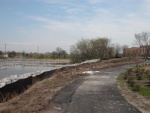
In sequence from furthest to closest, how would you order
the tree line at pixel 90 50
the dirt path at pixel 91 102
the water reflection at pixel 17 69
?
the tree line at pixel 90 50 → the water reflection at pixel 17 69 → the dirt path at pixel 91 102

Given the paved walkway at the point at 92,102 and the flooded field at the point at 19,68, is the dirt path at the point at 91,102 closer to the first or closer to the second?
the paved walkway at the point at 92,102

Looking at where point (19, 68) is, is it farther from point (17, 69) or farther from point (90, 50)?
point (90, 50)

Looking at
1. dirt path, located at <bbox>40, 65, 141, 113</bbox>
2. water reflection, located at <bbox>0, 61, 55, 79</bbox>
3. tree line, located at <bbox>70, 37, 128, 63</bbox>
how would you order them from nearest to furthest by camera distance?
dirt path, located at <bbox>40, 65, 141, 113</bbox>
water reflection, located at <bbox>0, 61, 55, 79</bbox>
tree line, located at <bbox>70, 37, 128, 63</bbox>

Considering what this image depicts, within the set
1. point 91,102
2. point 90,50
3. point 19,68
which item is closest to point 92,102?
point 91,102

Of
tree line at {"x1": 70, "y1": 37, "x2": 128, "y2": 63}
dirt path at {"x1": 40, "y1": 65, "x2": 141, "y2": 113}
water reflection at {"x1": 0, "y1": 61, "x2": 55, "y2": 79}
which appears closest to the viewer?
dirt path at {"x1": 40, "y1": 65, "x2": 141, "y2": 113}

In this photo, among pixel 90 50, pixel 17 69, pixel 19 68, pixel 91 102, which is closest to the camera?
pixel 91 102

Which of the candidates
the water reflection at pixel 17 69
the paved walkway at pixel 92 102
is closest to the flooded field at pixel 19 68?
the water reflection at pixel 17 69

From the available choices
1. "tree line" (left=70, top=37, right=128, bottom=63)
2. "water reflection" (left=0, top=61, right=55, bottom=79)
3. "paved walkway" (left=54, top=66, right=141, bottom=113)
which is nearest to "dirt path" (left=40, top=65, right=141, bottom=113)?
"paved walkway" (left=54, top=66, right=141, bottom=113)

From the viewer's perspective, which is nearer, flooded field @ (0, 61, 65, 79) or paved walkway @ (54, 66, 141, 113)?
paved walkway @ (54, 66, 141, 113)

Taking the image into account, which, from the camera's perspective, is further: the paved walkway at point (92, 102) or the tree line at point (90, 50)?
the tree line at point (90, 50)

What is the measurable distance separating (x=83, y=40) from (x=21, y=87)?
5851 centimetres

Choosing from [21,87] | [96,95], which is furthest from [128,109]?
[21,87]

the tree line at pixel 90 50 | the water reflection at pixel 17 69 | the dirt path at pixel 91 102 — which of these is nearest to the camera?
the dirt path at pixel 91 102

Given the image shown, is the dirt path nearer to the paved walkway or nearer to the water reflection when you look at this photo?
the paved walkway
